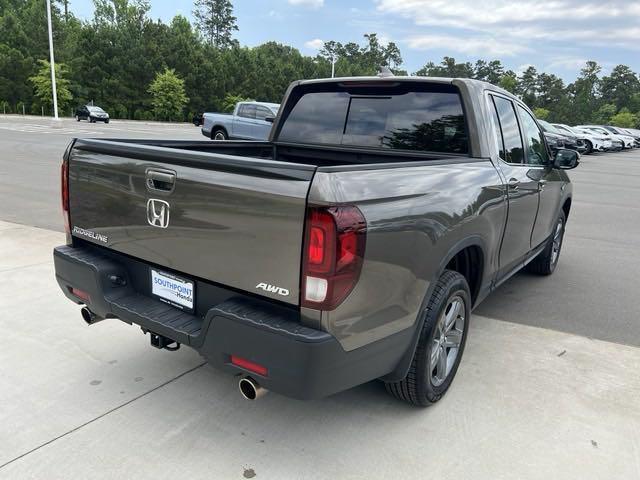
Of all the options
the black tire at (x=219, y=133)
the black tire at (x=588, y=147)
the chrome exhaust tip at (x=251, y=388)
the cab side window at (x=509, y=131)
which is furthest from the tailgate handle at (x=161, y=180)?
the black tire at (x=588, y=147)

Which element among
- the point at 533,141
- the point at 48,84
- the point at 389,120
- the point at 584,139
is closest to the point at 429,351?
the point at 389,120

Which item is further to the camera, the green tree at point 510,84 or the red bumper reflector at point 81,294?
the green tree at point 510,84

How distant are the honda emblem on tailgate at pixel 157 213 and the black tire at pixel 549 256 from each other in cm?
415

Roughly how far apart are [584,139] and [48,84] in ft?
166

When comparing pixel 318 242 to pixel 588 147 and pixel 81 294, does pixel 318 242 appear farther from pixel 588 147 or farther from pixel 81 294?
pixel 588 147

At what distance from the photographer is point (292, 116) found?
4.32 meters

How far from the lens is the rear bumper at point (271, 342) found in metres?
2.15

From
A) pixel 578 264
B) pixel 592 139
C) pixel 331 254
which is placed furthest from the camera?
pixel 592 139

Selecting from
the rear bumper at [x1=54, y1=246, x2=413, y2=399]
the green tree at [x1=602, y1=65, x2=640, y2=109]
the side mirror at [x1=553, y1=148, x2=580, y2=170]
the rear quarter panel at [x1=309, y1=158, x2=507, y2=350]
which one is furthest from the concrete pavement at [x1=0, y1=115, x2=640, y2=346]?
the green tree at [x1=602, y1=65, x2=640, y2=109]

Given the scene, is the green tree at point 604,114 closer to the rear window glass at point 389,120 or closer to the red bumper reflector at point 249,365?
the rear window glass at point 389,120

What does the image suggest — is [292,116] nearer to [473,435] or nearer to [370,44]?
[473,435]

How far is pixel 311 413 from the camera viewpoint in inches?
118

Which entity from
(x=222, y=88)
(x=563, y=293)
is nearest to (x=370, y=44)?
(x=222, y=88)

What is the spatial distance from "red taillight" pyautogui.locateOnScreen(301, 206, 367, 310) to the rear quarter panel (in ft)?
0.13
